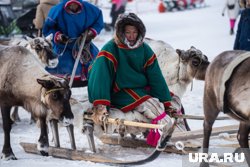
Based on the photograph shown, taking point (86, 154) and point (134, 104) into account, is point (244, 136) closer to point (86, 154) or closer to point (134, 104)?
point (134, 104)

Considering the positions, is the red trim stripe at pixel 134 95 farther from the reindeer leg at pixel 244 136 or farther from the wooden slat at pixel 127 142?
the reindeer leg at pixel 244 136

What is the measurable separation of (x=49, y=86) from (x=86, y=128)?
0.69 m

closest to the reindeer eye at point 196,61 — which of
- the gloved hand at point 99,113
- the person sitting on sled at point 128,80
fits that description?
the person sitting on sled at point 128,80

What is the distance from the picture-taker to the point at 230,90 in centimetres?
529

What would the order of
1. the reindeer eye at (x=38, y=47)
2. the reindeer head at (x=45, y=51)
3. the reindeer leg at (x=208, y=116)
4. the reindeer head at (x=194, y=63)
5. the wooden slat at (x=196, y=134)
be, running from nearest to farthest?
1. the reindeer leg at (x=208, y=116)
2. the wooden slat at (x=196, y=134)
3. the reindeer head at (x=194, y=63)
4. the reindeer head at (x=45, y=51)
5. the reindeer eye at (x=38, y=47)

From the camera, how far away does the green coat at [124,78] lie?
20.1ft

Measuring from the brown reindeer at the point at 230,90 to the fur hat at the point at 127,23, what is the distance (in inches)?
32.7

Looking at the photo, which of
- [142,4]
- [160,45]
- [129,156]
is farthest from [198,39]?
[142,4]

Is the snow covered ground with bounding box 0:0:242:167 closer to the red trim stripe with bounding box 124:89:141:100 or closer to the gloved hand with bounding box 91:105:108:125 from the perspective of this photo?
the gloved hand with bounding box 91:105:108:125

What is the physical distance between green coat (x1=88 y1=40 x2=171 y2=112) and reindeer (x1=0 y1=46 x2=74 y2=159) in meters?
0.39

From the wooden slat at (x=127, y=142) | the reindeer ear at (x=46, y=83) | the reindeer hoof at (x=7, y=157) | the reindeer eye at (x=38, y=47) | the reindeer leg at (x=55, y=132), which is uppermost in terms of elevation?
the reindeer ear at (x=46, y=83)

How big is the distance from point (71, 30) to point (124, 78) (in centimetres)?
179

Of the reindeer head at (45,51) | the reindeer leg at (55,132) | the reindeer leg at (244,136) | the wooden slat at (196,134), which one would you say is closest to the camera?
the reindeer leg at (244,136)

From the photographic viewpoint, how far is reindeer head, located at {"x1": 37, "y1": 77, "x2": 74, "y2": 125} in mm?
5828
